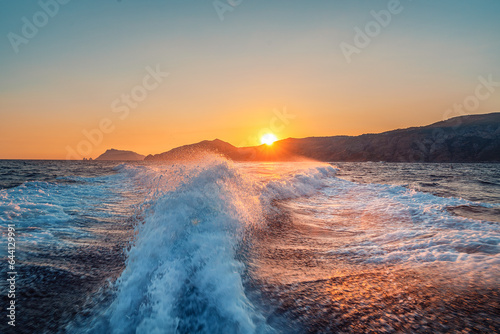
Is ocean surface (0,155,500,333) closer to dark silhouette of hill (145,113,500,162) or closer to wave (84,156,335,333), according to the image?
wave (84,156,335,333)

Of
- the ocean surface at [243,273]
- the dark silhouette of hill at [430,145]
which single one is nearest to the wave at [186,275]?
the ocean surface at [243,273]

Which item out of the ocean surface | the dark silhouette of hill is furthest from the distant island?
the ocean surface

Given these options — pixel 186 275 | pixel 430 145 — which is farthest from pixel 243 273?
pixel 430 145

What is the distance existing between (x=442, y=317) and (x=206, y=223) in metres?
4.22

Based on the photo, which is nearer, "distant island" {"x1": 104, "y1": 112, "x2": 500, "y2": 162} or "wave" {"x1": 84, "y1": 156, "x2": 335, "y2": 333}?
"wave" {"x1": 84, "y1": 156, "x2": 335, "y2": 333}

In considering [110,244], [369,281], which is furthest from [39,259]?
[369,281]

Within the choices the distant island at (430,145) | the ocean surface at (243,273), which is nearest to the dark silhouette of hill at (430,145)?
the distant island at (430,145)

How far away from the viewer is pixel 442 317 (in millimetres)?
2814

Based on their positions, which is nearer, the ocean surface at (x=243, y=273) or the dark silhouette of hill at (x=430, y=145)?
the ocean surface at (x=243, y=273)

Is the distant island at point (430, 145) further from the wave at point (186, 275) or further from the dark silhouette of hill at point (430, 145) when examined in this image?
the wave at point (186, 275)

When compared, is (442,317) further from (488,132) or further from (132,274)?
(488,132)

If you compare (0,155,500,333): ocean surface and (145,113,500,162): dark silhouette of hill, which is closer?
(0,155,500,333): ocean surface

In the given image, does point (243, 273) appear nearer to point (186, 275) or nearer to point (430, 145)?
point (186, 275)

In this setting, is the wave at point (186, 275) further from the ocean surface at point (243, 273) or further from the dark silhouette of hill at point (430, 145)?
the dark silhouette of hill at point (430, 145)
